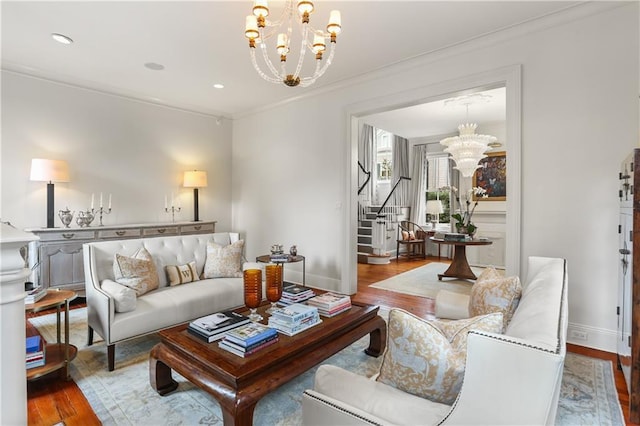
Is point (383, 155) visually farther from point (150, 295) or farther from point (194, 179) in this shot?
point (150, 295)

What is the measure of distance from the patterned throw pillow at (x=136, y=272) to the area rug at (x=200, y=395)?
0.53 m

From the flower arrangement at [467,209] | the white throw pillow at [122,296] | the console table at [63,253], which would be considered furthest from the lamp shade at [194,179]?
the flower arrangement at [467,209]

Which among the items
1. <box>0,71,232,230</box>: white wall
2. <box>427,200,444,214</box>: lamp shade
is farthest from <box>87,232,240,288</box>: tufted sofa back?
<box>427,200,444,214</box>: lamp shade

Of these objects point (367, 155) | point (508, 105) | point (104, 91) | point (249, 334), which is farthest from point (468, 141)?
point (104, 91)

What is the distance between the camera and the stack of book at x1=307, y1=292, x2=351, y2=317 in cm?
234

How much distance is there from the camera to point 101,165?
15.4 ft

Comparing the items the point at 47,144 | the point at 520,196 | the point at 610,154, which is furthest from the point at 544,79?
the point at 47,144

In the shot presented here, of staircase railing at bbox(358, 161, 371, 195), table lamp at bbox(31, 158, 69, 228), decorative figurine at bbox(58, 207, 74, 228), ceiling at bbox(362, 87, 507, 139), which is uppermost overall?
ceiling at bbox(362, 87, 507, 139)

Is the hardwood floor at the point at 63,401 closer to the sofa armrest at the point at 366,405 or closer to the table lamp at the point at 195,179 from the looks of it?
the sofa armrest at the point at 366,405

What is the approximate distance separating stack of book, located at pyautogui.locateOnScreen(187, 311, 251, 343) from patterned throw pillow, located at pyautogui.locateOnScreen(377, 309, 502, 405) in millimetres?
1120

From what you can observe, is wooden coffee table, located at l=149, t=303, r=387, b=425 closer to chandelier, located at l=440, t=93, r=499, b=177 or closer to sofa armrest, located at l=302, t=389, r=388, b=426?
sofa armrest, located at l=302, t=389, r=388, b=426

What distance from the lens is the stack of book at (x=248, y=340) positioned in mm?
1732

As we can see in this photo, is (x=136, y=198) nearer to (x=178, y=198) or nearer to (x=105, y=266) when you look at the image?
(x=178, y=198)

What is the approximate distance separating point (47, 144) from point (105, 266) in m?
2.48
